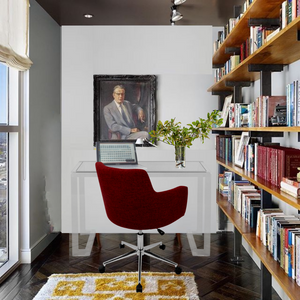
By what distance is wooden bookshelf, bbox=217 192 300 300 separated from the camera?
1704 mm

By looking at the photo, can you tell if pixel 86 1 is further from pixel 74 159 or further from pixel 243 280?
pixel 243 280

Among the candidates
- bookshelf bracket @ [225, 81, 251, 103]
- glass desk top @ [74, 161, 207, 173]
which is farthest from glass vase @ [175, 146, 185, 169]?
bookshelf bracket @ [225, 81, 251, 103]

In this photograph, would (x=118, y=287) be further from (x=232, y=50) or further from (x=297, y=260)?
(x=232, y=50)

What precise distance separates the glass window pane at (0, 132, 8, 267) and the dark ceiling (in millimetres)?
1478

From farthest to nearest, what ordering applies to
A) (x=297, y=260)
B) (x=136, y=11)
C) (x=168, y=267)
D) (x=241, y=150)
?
(x=136, y=11)
(x=168, y=267)
(x=241, y=150)
(x=297, y=260)

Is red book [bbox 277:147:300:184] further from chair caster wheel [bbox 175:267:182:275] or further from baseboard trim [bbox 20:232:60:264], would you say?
baseboard trim [bbox 20:232:60:264]

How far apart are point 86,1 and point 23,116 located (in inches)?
49.4

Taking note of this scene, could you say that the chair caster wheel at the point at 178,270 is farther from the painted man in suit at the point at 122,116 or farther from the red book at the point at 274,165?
the painted man in suit at the point at 122,116

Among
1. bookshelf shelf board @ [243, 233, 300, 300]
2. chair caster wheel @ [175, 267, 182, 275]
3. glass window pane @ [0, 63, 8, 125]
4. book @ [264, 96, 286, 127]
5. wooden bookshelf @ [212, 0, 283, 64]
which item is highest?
wooden bookshelf @ [212, 0, 283, 64]

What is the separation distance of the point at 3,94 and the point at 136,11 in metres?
1.59

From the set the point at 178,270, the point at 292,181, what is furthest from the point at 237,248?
the point at 292,181

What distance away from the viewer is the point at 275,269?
6.34ft

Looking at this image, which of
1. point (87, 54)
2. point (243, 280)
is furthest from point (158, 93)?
point (243, 280)

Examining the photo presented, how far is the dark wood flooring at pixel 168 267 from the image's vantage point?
274cm
